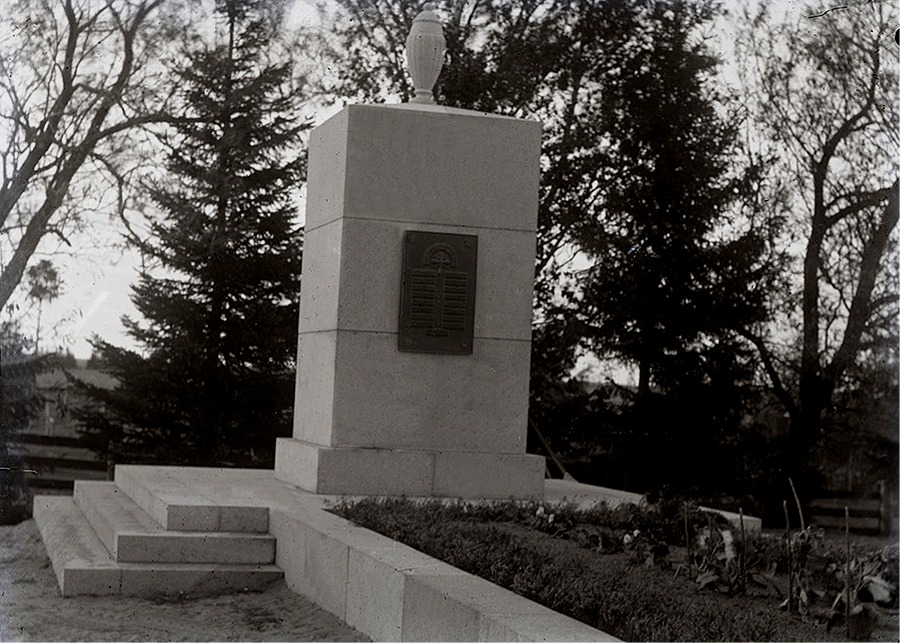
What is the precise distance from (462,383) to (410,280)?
31.0 inches

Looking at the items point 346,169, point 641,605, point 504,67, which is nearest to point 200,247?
point 504,67

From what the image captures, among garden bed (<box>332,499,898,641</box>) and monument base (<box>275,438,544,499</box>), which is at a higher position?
monument base (<box>275,438,544,499</box>)

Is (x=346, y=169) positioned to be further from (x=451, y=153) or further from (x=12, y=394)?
(x=12, y=394)

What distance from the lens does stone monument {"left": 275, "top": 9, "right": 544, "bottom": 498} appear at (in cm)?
814

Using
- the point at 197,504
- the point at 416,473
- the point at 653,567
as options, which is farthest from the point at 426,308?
the point at 653,567

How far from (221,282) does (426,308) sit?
23.9ft

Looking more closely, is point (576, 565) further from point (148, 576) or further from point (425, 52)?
point (425, 52)

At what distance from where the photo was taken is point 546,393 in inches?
572

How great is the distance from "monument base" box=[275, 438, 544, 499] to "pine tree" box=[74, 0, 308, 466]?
6.63m

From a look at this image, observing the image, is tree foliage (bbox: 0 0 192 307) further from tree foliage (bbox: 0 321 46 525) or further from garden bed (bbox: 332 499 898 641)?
garden bed (bbox: 332 499 898 641)

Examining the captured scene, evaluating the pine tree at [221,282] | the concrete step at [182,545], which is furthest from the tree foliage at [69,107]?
the concrete step at [182,545]

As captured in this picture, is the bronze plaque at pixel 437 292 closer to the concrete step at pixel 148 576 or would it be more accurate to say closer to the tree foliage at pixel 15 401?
the concrete step at pixel 148 576

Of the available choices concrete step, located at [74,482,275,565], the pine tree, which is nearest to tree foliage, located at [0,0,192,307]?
the pine tree

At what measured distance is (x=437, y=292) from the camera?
8.19m
